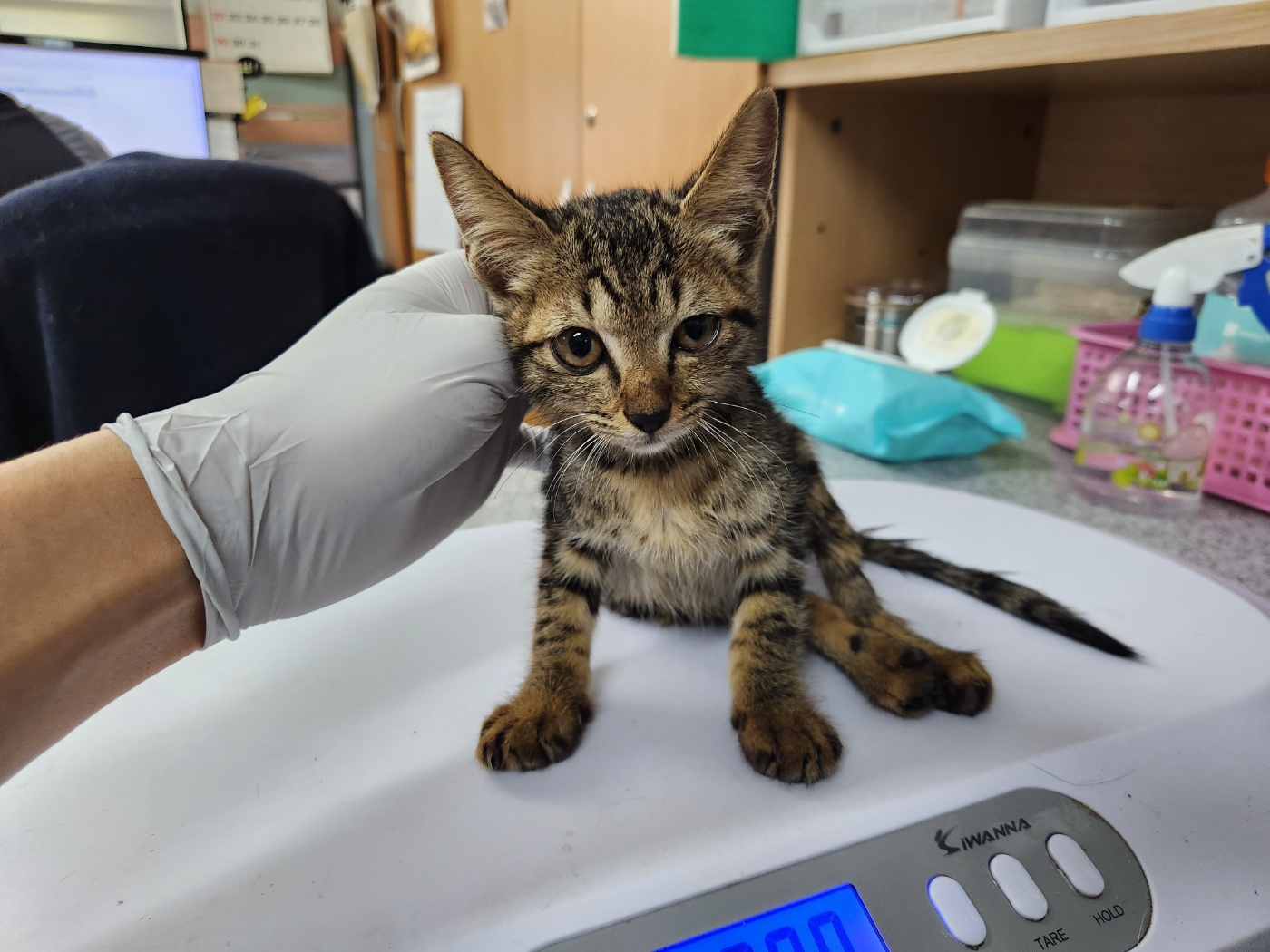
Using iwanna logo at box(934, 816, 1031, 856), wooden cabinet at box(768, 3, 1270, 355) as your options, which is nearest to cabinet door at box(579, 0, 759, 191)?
wooden cabinet at box(768, 3, 1270, 355)

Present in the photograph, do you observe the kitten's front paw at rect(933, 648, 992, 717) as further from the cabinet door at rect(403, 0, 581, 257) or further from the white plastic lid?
the cabinet door at rect(403, 0, 581, 257)

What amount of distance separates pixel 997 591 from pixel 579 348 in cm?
43

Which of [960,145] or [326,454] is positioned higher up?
[960,145]

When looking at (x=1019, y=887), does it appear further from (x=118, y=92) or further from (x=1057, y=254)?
(x=118, y=92)

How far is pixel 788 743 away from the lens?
49cm

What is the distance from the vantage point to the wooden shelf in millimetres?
739

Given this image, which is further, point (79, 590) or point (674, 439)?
point (674, 439)

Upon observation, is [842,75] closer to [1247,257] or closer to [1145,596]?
[1247,257]

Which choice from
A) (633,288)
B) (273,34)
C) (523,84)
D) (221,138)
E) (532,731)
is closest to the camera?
(532,731)

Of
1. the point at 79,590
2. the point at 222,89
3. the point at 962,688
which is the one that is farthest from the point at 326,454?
the point at 222,89

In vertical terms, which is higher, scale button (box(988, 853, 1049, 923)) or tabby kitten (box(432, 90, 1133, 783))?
tabby kitten (box(432, 90, 1133, 783))

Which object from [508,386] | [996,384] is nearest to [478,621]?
[508,386]

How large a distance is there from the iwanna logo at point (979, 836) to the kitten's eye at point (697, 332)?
1.34 feet

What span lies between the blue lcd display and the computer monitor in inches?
51.9
